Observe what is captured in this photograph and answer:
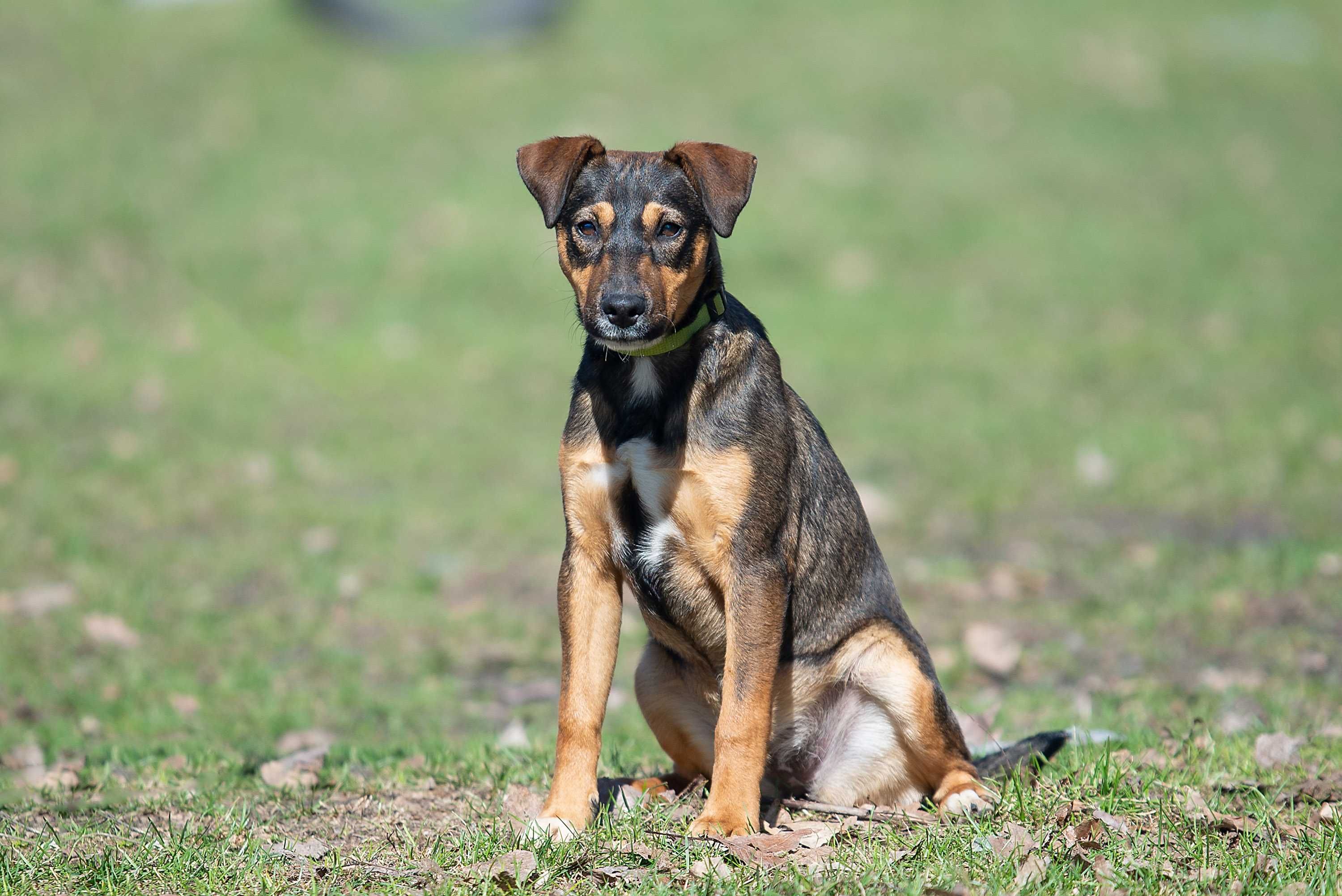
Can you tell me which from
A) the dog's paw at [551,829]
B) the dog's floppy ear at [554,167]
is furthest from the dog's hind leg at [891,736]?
the dog's floppy ear at [554,167]

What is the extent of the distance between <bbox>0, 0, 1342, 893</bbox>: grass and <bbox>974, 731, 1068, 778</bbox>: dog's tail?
0.09 metres

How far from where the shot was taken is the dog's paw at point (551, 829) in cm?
410

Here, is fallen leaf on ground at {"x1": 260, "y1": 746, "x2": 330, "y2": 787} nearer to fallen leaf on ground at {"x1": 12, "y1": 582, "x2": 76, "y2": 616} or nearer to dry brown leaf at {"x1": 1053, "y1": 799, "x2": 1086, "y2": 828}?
dry brown leaf at {"x1": 1053, "y1": 799, "x2": 1086, "y2": 828}

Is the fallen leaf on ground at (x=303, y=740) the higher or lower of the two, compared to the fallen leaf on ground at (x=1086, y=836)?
lower

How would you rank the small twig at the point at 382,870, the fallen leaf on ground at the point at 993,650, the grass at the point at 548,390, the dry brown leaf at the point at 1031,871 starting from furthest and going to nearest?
1. the fallen leaf on ground at the point at 993,650
2. the grass at the point at 548,390
3. the small twig at the point at 382,870
4. the dry brown leaf at the point at 1031,871

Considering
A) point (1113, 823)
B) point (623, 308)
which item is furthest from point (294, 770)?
point (1113, 823)

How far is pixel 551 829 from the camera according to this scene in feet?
13.7

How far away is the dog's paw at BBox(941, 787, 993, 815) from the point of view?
4.42 meters

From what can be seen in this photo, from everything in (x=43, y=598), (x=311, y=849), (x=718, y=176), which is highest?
(x=718, y=176)

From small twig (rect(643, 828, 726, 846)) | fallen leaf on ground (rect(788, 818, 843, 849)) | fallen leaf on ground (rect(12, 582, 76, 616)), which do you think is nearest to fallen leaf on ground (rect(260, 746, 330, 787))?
small twig (rect(643, 828, 726, 846))

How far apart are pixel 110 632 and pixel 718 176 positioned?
5.10m

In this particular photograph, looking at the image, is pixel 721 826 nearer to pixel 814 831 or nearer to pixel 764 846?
pixel 764 846

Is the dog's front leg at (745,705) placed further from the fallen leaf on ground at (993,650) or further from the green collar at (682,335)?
the fallen leaf on ground at (993,650)

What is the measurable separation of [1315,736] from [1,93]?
17.8 meters
